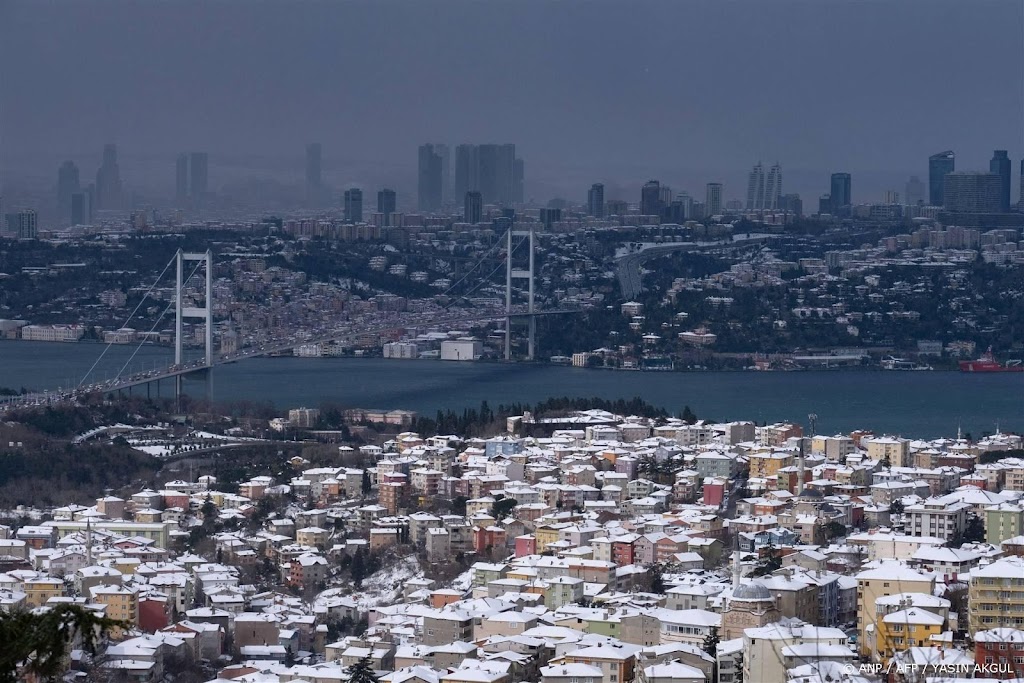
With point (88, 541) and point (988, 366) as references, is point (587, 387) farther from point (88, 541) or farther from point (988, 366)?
point (88, 541)

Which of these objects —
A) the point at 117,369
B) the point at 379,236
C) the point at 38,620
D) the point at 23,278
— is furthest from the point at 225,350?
the point at 38,620

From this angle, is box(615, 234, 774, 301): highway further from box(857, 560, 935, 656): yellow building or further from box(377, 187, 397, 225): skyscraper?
box(857, 560, 935, 656): yellow building

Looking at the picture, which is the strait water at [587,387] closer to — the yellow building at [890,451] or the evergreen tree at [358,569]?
the yellow building at [890,451]

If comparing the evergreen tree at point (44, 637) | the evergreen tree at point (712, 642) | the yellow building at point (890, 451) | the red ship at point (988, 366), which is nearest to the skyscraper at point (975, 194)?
the red ship at point (988, 366)

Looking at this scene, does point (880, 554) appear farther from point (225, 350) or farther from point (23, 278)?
point (23, 278)

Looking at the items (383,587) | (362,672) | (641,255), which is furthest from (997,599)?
(641,255)
